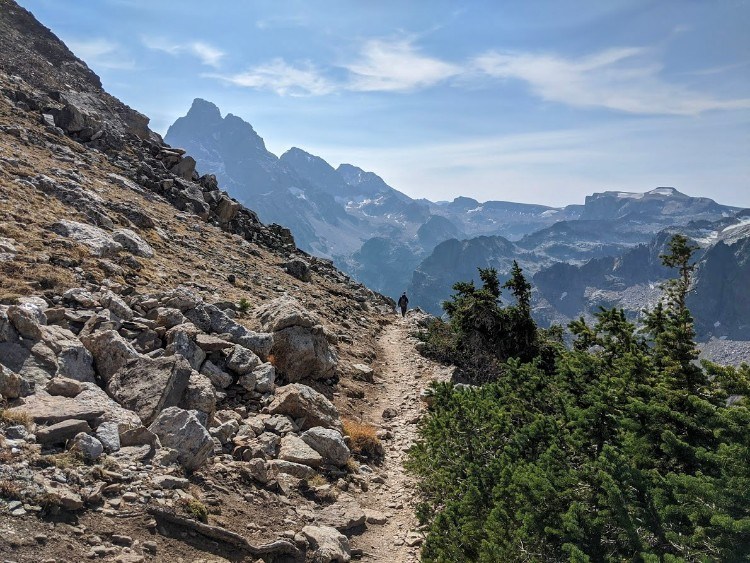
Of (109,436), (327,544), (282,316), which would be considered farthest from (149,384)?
(282,316)

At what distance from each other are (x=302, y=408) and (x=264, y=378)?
71.0 inches

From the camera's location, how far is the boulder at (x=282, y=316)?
69.9 ft

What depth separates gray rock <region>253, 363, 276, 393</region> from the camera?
667 inches

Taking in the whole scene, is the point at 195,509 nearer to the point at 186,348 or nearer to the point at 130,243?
the point at 186,348

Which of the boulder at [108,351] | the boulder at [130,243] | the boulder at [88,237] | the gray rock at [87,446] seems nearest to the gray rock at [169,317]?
the boulder at [108,351]

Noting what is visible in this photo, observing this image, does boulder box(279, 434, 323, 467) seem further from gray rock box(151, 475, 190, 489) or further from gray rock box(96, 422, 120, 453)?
gray rock box(96, 422, 120, 453)

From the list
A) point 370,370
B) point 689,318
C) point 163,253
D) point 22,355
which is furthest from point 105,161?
point 689,318

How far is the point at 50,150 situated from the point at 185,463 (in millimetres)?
34706

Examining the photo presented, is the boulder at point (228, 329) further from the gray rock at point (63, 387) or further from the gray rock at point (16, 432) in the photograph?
the gray rock at point (16, 432)

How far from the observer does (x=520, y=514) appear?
9164mm

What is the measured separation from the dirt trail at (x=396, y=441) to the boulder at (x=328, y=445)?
1.38 metres

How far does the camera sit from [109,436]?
1050cm

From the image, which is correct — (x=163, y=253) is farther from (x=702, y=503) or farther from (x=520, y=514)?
(x=702, y=503)

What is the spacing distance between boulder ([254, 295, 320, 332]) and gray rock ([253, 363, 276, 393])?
362 cm
